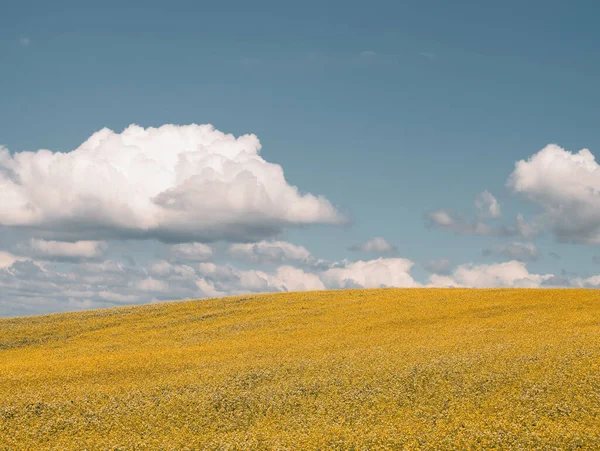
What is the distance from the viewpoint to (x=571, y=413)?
34906 millimetres

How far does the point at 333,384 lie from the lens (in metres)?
44.8

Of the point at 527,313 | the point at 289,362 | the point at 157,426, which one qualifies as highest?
the point at 527,313

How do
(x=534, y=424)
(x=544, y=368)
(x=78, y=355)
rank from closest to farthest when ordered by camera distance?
(x=534, y=424), (x=544, y=368), (x=78, y=355)

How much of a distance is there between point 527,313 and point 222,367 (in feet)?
127

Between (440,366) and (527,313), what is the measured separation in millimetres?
28668

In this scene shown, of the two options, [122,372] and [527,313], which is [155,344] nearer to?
[122,372]

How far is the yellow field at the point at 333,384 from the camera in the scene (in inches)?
1380

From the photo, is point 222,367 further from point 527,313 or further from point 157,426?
point 527,313

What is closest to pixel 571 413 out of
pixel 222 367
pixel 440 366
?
pixel 440 366

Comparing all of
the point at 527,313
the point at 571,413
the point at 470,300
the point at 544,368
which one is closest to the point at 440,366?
the point at 544,368

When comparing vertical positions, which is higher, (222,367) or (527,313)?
(527,313)

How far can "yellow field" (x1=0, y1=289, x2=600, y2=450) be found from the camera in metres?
35.1

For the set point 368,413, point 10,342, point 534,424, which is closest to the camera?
point 534,424

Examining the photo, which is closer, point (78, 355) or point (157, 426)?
point (157, 426)
